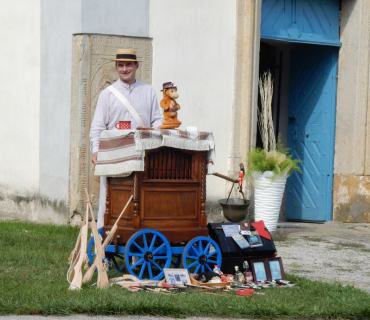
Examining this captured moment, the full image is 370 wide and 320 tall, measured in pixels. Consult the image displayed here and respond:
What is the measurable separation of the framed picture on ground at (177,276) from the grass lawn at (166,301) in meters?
0.27

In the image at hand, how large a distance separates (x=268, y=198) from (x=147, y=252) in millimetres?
3509

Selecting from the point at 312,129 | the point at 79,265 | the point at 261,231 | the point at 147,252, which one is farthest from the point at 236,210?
the point at 312,129

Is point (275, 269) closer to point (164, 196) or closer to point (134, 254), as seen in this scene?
point (164, 196)

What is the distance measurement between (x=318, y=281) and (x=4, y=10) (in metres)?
6.49

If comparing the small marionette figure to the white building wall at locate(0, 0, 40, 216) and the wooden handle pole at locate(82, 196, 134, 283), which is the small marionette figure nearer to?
the wooden handle pole at locate(82, 196, 134, 283)

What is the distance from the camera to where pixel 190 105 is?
1086 centimetres

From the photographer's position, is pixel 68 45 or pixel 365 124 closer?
pixel 68 45

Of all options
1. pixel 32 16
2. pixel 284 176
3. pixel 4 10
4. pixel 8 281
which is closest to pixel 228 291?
pixel 8 281

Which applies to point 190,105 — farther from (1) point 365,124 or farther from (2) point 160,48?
(1) point 365,124

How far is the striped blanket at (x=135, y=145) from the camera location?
22.4 feet

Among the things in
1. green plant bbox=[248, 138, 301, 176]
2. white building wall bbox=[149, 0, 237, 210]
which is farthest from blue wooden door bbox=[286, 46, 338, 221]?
green plant bbox=[248, 138, 301, 176]

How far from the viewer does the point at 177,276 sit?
21.8 feet

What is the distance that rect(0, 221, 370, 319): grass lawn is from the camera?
565 centimetres

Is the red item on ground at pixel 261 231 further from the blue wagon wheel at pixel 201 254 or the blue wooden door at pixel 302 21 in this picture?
the blue wooden door at pixel 302 21
